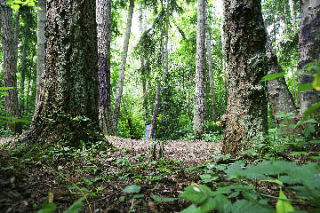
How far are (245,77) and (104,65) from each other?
4616mm

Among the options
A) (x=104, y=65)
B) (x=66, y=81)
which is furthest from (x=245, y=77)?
(x=104, y=65)

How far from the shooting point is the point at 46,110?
2.84 m

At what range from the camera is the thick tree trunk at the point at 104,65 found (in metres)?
6.06

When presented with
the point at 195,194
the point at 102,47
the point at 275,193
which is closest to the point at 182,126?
the point at 102,47

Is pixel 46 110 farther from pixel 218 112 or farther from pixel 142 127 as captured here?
pixel 218 112

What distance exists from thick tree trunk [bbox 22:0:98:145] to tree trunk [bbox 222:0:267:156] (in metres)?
2.10

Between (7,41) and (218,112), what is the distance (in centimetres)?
1412

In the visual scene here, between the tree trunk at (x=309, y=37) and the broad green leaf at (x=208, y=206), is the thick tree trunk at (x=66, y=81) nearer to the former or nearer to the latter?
the broad green leaf at (x=208, y=206)

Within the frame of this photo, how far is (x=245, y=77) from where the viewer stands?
2.65 metres

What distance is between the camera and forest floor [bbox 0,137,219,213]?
1193 millimetres

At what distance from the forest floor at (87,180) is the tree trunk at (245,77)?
3.03 feet

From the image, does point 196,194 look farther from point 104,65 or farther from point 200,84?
point 200,84

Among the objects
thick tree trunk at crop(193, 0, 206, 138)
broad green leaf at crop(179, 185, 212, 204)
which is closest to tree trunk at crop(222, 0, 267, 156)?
broad green leaf at crop(179, 185, 212, 204)

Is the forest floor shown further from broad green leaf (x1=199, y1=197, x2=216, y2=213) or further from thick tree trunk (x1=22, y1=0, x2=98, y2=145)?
broad green leaf (x1=199, y1=197, x2=216, y2=213)
